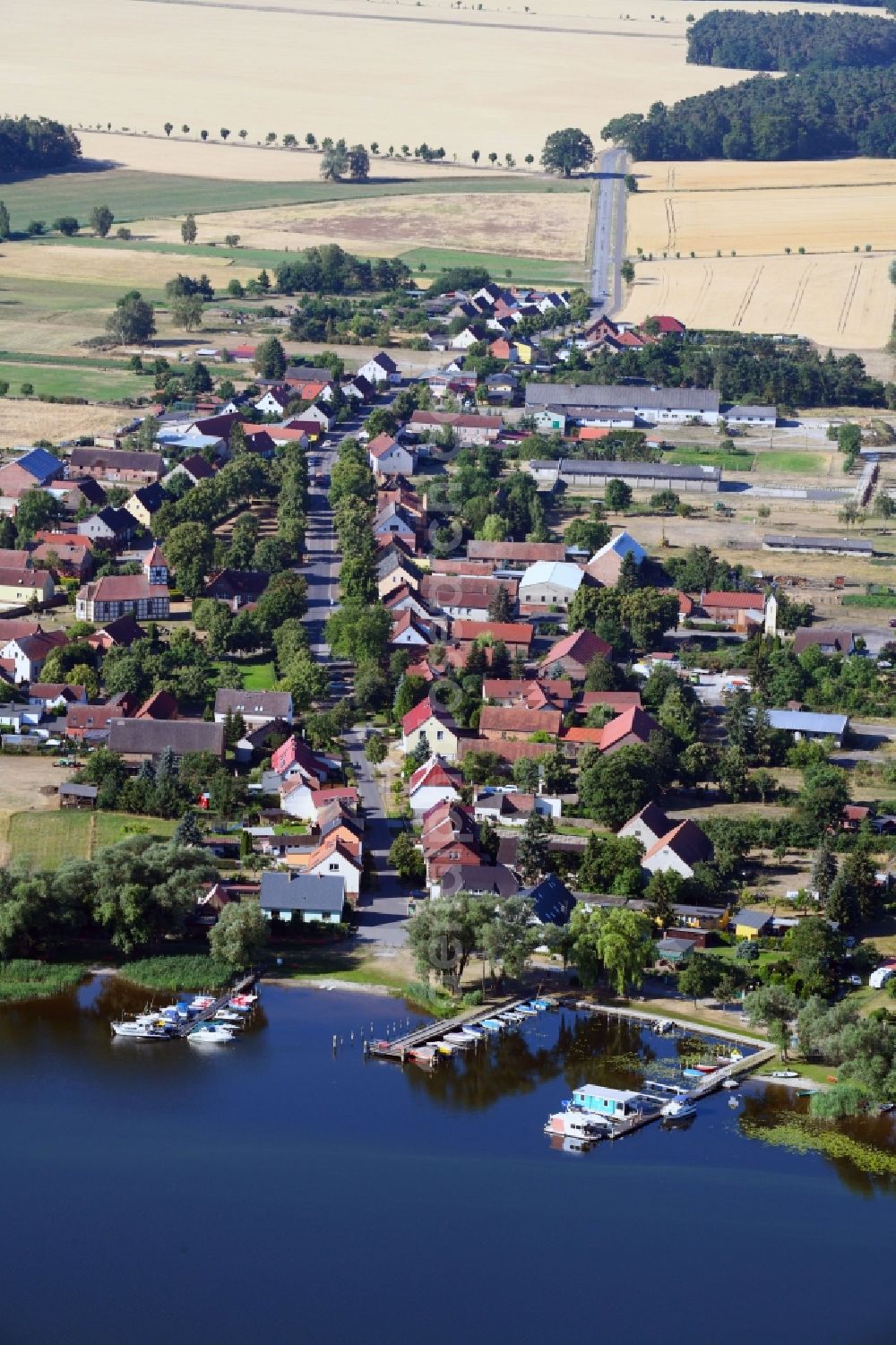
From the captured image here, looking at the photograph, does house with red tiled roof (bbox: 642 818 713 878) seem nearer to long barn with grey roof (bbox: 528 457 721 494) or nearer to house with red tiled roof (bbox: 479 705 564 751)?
house with red tiled roof (bbox: 479 705 564 751)

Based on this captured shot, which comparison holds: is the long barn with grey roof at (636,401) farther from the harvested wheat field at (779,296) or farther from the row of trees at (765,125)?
the row of trees at (765,125)

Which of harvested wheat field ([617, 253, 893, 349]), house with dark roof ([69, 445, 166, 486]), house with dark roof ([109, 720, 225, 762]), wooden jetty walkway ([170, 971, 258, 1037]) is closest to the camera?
wooden jetty walkway ([170, 971, 258, 1037])

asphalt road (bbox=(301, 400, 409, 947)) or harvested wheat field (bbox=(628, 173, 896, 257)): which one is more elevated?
harvested wheat field (bbox=(628, 173, 896, 257))

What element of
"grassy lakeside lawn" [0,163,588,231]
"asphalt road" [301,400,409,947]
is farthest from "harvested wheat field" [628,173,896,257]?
"asphalt road" [301,400,409,947]

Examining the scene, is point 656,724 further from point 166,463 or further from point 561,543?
point 166,463

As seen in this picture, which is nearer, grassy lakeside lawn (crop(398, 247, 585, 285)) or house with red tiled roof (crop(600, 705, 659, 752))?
house with red tiled roof (crop(600, 705, 659, 752))

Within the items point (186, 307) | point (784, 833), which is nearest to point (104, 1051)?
point (784, 833)
